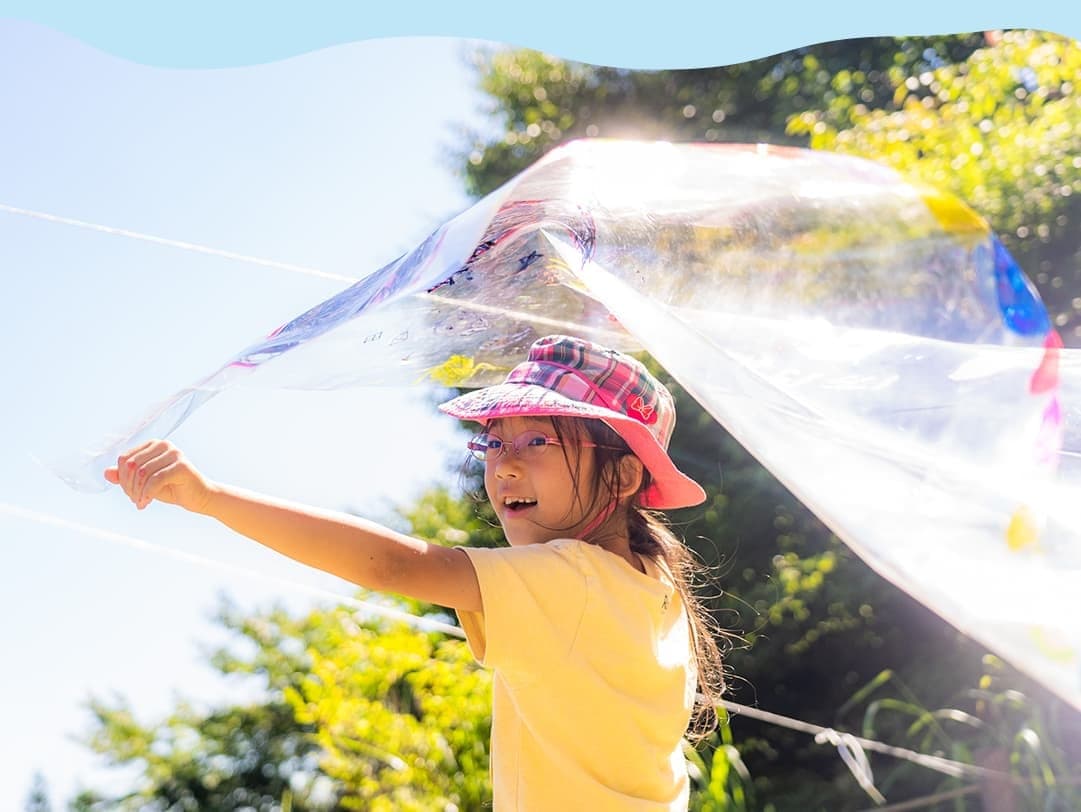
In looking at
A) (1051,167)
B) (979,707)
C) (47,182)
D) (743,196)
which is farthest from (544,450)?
(1051,167)

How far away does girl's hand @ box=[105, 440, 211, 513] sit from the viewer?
3.28ft

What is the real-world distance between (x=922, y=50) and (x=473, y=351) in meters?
3.72

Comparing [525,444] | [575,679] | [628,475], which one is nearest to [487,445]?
[525,444]

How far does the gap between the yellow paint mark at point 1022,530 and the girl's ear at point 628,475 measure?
0.44m

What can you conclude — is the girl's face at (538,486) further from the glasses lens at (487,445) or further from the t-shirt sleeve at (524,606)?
the t-shirt sleeve at (524,606)

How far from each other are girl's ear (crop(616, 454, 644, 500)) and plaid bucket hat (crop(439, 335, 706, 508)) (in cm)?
1

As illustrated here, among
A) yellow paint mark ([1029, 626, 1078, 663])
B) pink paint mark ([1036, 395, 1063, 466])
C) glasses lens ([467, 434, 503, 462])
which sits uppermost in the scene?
pink paint mark ([1036, 395, 1063, 466])

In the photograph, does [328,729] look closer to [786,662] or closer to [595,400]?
[786,662]

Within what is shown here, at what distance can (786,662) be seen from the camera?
3.78 metres

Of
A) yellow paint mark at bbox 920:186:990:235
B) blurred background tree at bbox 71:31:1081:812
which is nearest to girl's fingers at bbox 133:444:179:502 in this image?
yellow paint mark at bbox 920:186:990:235

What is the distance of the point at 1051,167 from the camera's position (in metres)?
3.44

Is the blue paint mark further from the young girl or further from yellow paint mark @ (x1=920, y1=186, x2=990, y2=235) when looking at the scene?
the young girl

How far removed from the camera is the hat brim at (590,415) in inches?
49.7

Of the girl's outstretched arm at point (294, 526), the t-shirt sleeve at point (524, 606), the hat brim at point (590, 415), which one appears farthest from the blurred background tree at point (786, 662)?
the girl's outstretched arm at point (294, 526)
